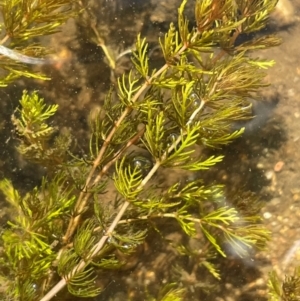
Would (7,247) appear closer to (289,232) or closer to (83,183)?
(83,183)

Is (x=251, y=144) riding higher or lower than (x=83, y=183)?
lower

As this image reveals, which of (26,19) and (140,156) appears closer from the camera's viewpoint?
(26,19)

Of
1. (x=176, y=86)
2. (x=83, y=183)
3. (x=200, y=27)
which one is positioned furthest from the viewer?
(x=83, y=183)

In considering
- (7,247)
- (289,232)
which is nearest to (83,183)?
(7,247)

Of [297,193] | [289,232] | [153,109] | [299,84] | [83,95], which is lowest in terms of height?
[289,232]

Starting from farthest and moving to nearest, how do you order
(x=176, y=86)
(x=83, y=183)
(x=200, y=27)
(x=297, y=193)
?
1. (x=297, y=193)
2. (x=83, y=183)
3. (x=176, y=86)
4. (x=200, y=27)

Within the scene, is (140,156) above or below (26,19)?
below

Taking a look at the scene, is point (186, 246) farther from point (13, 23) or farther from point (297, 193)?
point (13, 23)

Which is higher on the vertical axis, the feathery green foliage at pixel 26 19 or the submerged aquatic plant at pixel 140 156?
the feathery green foliage at pixel 26 19

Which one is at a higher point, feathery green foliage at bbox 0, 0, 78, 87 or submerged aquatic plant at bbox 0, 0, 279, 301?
feathery green foliage at bbox 0, 0, 78, 87

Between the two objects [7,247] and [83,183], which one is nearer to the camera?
[7,247]
